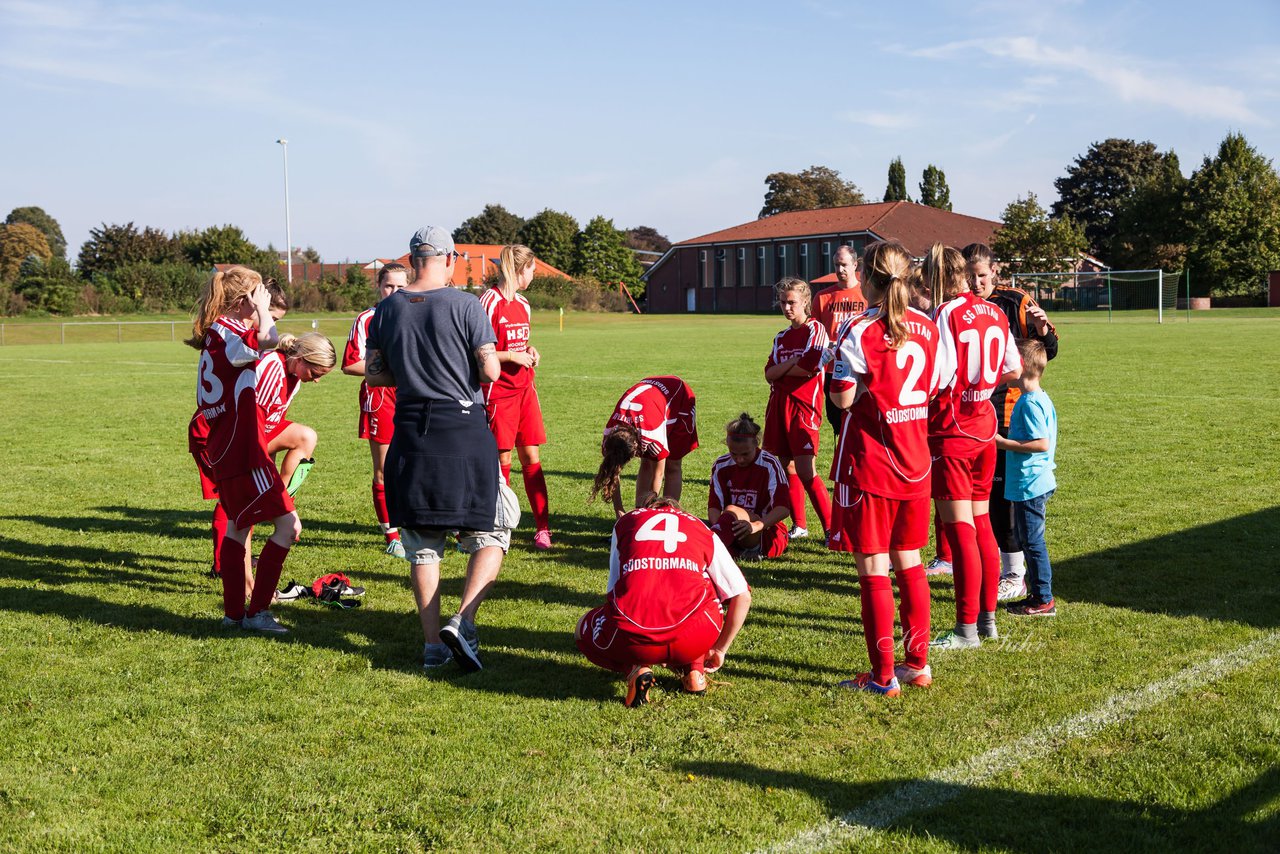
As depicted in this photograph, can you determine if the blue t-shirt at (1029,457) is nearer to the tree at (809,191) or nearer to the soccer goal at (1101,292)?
the soccer goal at (1101,292)

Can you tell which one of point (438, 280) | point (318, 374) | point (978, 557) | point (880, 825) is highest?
point (438, 280)

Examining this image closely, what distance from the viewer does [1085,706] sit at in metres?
4.50

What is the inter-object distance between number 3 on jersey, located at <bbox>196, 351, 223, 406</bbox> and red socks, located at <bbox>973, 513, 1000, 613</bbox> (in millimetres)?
3918

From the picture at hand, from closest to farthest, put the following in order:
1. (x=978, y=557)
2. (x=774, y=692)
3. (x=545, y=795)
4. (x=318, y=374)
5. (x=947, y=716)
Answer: (x=545, y=795) → (x=947, y=716) → (x=774, y=692) → (x=978, y=557) → (x=318, y=374)

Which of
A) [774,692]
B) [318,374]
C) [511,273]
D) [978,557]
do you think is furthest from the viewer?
[511,273]

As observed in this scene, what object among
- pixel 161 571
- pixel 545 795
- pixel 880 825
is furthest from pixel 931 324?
pixel 161 571

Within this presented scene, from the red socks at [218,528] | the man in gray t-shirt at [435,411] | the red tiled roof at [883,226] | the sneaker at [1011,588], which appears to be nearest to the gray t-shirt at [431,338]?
the man in gray t-shirt at [435,411]

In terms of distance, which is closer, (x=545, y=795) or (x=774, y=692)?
(x=545, y=795)

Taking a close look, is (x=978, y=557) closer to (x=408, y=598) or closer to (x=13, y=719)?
(x=408, y=598)

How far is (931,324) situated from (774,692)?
1.75 meters

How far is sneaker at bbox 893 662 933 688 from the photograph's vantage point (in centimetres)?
479

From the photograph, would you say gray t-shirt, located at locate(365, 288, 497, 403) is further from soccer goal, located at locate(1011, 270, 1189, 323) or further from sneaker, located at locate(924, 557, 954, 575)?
soccer goal, located at locate(1011, 270, 1189, 323)

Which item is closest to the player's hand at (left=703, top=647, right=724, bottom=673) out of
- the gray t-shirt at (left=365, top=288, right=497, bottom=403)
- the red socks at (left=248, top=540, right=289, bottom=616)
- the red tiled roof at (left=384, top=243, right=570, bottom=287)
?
the gray t-shirt at (left=365, top=288, right=497, bottom=403)

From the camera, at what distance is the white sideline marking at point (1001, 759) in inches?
138
